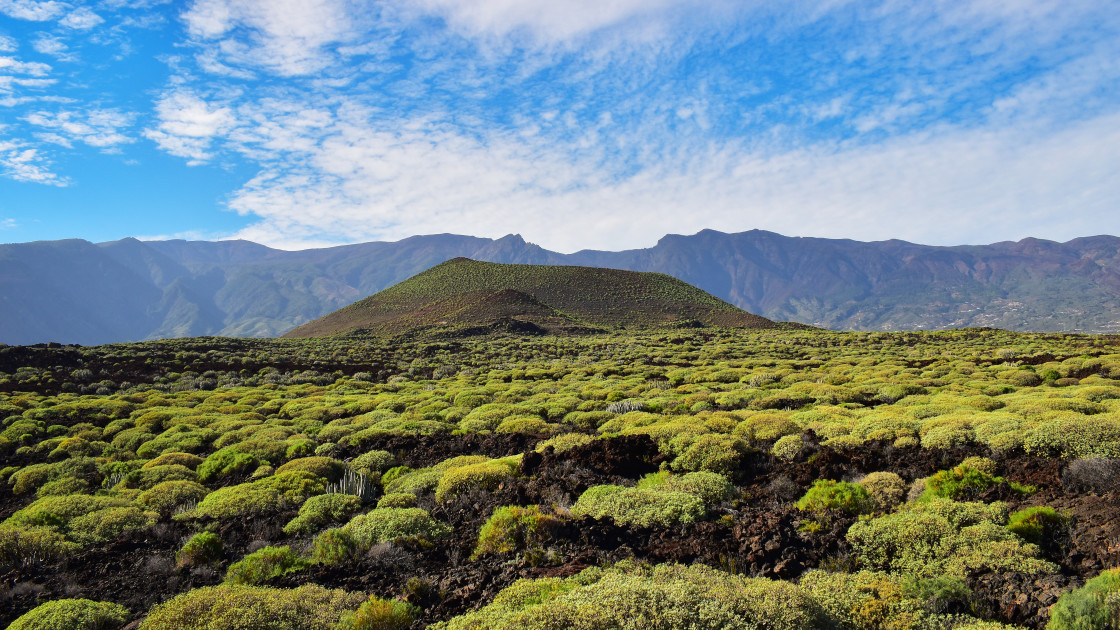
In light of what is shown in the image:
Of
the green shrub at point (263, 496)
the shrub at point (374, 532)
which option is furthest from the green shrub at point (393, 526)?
the green shrub at point (263, 496)

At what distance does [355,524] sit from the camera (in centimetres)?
983

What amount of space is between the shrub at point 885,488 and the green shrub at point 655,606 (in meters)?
3.77

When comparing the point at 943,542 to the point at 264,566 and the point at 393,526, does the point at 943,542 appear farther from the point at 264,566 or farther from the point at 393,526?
the point at 264,566

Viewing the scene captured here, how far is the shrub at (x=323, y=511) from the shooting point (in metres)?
10.3

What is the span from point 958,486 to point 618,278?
12776cm

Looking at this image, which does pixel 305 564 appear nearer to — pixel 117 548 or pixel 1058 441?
pixel 117 548

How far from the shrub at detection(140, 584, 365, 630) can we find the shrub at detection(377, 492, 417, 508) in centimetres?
368

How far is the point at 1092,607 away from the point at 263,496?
1372 centimetres

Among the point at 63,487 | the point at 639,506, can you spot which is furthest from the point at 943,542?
the point at 63,487

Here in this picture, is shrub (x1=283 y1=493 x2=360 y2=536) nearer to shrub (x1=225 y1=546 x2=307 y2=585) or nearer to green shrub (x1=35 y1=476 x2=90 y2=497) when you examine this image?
shrub (x1=225 y1=546 x2=307 y2=585)

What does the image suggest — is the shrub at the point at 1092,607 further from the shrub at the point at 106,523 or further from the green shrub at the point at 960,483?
the shrub at the point at 106,523

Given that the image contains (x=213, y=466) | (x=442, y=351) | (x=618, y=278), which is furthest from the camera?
(x=618, y=278)

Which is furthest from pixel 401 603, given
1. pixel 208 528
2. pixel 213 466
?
pixel 213 466

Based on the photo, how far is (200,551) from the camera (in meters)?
9.23
